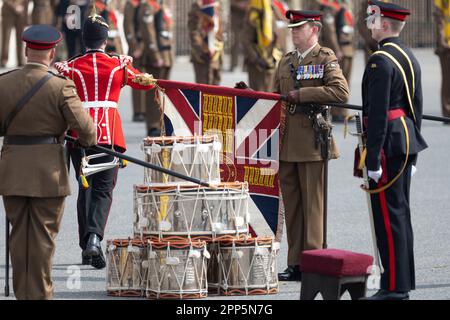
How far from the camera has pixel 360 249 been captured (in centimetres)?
1165

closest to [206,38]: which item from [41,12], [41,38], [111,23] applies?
[111,23]

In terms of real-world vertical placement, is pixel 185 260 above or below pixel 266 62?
below

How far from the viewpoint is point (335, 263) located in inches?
343

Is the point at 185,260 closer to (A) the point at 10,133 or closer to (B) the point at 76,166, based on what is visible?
(A) the point at 10,133

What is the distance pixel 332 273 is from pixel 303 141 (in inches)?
73.7

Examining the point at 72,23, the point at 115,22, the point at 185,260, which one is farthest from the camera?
the point at 115,22

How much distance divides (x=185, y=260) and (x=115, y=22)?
10.7 meters

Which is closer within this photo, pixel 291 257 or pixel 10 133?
pixel 10 133

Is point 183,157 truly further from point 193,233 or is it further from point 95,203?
point 95,203

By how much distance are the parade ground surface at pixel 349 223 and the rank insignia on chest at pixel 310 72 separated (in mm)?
1409

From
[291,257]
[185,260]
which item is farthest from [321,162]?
[185,260]

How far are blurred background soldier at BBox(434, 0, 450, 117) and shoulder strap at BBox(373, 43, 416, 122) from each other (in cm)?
1148
